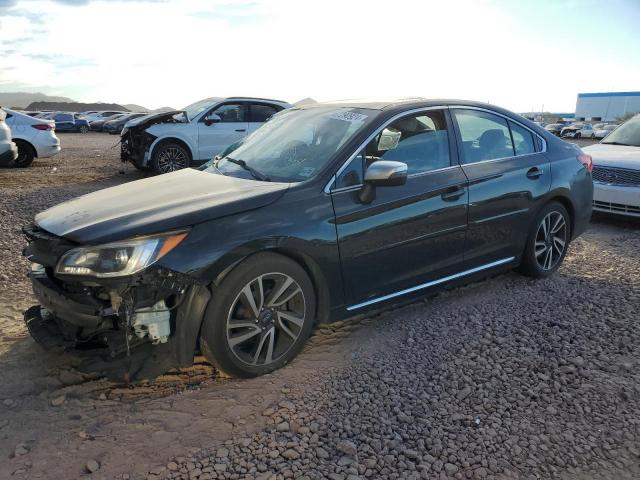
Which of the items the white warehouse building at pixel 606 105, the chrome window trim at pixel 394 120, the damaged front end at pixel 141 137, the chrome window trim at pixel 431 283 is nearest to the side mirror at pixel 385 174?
the chrome window trim at pixel 394 120

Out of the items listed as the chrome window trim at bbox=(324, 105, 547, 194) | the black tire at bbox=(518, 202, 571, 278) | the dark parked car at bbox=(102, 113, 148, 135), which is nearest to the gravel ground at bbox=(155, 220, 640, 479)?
the black tire at bbox=(518, 202, 571, 278)

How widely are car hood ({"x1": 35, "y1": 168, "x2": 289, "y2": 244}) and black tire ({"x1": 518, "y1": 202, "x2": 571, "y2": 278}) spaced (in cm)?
256

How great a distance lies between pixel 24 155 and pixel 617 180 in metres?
12.7

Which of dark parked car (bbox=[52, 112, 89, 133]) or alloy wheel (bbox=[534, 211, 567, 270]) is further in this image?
dark parked car (bbox=[52, 112, 89, 133])

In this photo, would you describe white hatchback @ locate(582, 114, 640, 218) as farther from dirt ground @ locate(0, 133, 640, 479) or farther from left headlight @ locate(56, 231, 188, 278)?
left headlight @ locate(56, 231, 188, 278)

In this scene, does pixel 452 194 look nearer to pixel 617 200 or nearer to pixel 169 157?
pixel 617 200

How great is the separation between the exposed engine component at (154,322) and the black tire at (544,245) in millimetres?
3321

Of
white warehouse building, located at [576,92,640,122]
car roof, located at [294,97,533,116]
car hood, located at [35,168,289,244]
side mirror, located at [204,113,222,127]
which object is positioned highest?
car roof, located at [294,97,533,116]

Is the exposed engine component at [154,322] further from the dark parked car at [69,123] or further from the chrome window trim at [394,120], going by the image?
the dark parked car at [69,123]

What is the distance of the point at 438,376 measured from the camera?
3314 millimetres

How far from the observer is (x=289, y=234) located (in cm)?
323

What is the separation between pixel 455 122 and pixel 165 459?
3.25 metres

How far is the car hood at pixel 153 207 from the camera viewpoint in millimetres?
2957

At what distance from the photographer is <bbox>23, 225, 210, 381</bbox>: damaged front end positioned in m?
2.86
